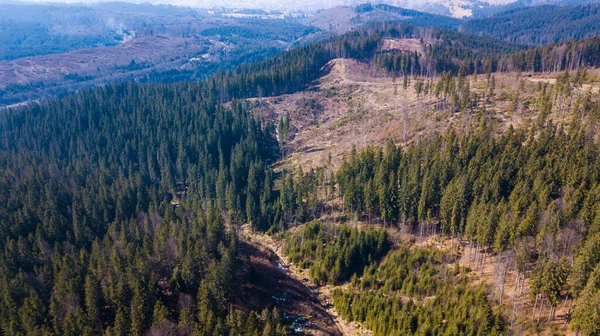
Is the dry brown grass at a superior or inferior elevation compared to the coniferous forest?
superior

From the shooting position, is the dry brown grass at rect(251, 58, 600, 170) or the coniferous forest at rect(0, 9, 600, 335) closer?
the coniferous forest at rect(0, 9, 600, 335)

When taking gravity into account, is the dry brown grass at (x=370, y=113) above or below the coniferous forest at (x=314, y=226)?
above

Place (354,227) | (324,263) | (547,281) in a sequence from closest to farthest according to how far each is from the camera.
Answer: (547,281) < (324,263) < (354,227)

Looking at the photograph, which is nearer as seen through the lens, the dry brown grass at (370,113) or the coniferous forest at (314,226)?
the coniferous forest at (314,226)

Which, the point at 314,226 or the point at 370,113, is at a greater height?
the point at 370,113

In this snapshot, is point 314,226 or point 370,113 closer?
point 314,226

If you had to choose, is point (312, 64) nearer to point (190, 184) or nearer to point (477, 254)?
point (190, 184)

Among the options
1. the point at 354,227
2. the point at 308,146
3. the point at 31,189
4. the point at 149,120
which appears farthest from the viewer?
the point at 149,120

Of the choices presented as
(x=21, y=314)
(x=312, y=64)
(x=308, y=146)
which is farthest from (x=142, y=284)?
(x=312, y=64)
